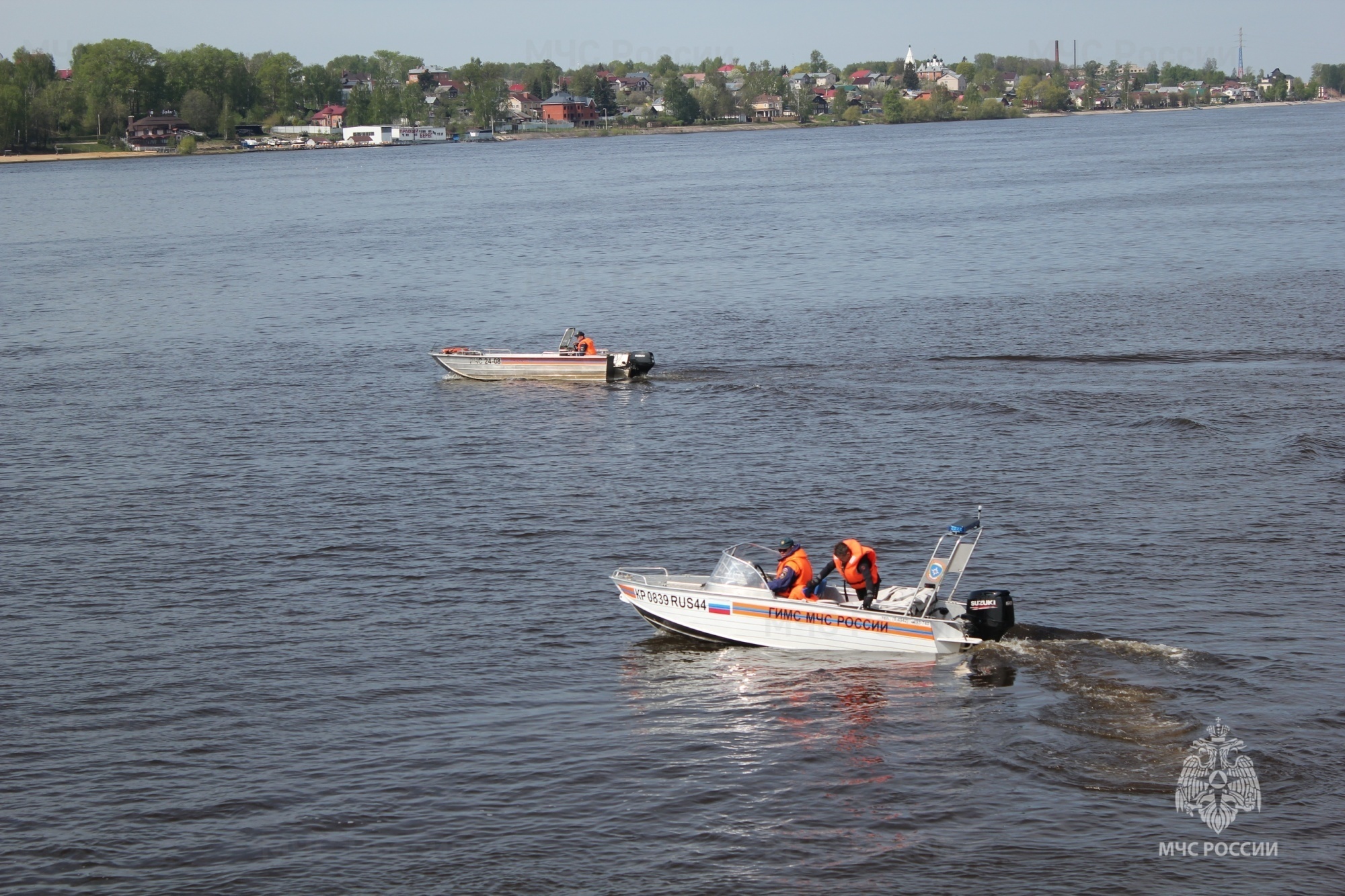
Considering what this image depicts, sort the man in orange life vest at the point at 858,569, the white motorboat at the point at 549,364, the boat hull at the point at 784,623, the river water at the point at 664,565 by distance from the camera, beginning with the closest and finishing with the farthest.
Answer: the river water at the point at 664,565
the man in orange life vest at the point at 858,569
the boat hull at the point at 784,623
the white motorboat at the point at 549,364

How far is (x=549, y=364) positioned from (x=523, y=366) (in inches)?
42.8

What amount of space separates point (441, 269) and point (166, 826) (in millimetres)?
66601

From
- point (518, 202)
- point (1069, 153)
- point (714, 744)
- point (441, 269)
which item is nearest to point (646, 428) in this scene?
point (714, 744)

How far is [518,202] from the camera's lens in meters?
129

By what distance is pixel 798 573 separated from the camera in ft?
80.5

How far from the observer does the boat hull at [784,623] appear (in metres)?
24.0

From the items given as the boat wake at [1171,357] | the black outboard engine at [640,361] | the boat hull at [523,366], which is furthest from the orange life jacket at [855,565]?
the boat wake at [1171,357]

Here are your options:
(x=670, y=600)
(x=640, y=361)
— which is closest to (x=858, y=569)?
(x=670, y=600)

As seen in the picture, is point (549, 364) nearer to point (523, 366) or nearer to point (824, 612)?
point (523, 366)

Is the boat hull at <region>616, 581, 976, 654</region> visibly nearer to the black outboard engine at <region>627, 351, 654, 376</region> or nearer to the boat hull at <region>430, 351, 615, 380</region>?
the black outboard engine at <region>627, 351, 654, 376</region>

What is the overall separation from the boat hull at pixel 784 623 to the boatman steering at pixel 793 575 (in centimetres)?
21

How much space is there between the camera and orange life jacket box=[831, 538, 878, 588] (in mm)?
23812

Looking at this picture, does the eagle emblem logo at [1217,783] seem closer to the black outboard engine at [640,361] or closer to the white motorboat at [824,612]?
the white motorboat at [824,612]

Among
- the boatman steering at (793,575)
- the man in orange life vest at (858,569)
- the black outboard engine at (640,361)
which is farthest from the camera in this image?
the black outboard engine at (640,361)
